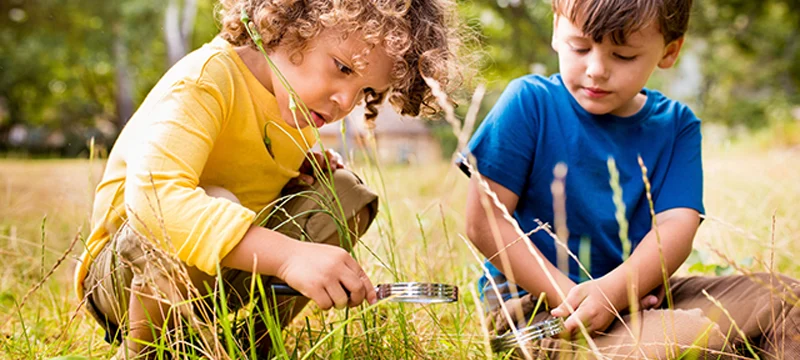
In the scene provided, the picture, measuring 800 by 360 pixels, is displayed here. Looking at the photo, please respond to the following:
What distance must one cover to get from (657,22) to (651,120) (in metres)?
0.29

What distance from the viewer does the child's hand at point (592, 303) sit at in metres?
1.52

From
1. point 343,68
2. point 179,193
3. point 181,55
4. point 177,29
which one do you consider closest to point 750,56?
point 181,55

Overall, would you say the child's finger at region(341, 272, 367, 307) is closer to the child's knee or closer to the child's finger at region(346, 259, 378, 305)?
the child's finger at region(346, 259, 378, 305)

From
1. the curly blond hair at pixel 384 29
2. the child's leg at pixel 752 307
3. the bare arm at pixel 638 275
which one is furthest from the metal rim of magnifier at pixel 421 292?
the child's leg at pixel 752 307

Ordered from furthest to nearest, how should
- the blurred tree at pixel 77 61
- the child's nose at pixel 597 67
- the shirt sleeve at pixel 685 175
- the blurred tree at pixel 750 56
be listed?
1. the blurred tree at pixel 750 56
2. the blurred tree at pixel 77 61
3. the shirt sleeve at pixel 685 175
4. the child's nose at pixel 597 67

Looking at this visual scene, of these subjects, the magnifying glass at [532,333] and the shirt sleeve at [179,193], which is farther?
the magnifying glass at [532,333]

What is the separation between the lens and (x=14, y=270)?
2.28 m

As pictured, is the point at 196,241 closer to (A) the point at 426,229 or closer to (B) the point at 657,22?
(B) the point at 657,22

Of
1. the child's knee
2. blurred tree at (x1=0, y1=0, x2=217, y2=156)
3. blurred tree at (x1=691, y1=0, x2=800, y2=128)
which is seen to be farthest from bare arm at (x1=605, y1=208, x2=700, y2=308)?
blurred tree at (x1=691, y1=0, x2=800, y2=128)

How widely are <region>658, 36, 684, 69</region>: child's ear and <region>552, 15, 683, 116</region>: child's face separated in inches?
1.6

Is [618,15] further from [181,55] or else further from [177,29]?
[177,29]

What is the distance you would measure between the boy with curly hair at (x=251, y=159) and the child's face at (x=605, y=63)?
11.6 inches

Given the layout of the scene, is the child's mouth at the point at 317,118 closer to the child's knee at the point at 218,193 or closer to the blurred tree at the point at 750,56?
the child's knee at the point at 218,193

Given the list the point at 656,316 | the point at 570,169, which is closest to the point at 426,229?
the point at 570,169
